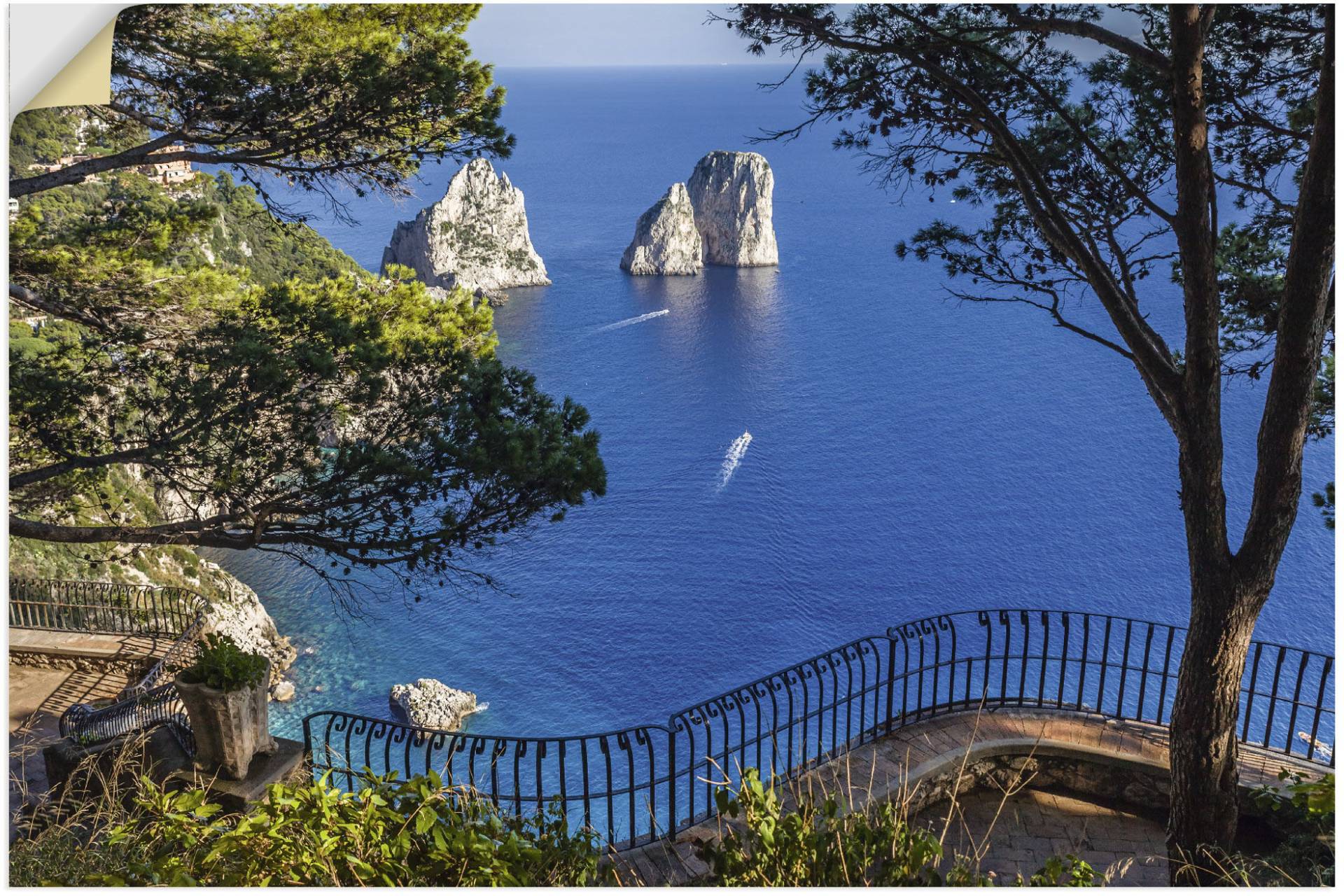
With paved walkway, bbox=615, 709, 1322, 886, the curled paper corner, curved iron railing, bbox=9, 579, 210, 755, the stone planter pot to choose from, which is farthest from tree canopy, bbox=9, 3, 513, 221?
paved walkway, bbox=615, 709, 1322, 886

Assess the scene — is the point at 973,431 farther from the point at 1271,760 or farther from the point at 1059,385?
the point at 1271,760

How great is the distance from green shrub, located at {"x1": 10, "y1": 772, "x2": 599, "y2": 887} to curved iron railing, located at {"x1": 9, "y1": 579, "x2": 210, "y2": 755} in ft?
6.17

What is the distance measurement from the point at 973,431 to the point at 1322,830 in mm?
38094

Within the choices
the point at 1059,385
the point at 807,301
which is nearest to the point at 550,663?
the point at 1059,385

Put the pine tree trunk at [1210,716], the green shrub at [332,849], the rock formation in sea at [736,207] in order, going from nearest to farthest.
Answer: the green shrub at [332,849] → the pine tree trunk at [1210,716] → the rock formation in sea at [736,207]

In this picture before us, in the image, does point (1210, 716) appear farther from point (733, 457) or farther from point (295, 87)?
point (733, 457)

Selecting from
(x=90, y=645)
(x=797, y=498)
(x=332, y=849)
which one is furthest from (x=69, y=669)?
(x=797, y=498)

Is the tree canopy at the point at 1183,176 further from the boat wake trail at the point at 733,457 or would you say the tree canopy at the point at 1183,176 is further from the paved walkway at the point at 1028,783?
the boat wake trail at the point at 733,457

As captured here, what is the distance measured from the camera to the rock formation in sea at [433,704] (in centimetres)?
2448

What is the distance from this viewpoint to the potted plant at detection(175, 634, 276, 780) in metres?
4.96

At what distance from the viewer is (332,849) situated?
3342 mm

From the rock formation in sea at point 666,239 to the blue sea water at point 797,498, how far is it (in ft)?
4.45

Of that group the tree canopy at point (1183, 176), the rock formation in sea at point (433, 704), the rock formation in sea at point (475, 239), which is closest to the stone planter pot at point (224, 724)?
the tree canopy at point (1183, 176)

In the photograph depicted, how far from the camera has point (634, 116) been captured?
82188 mm
